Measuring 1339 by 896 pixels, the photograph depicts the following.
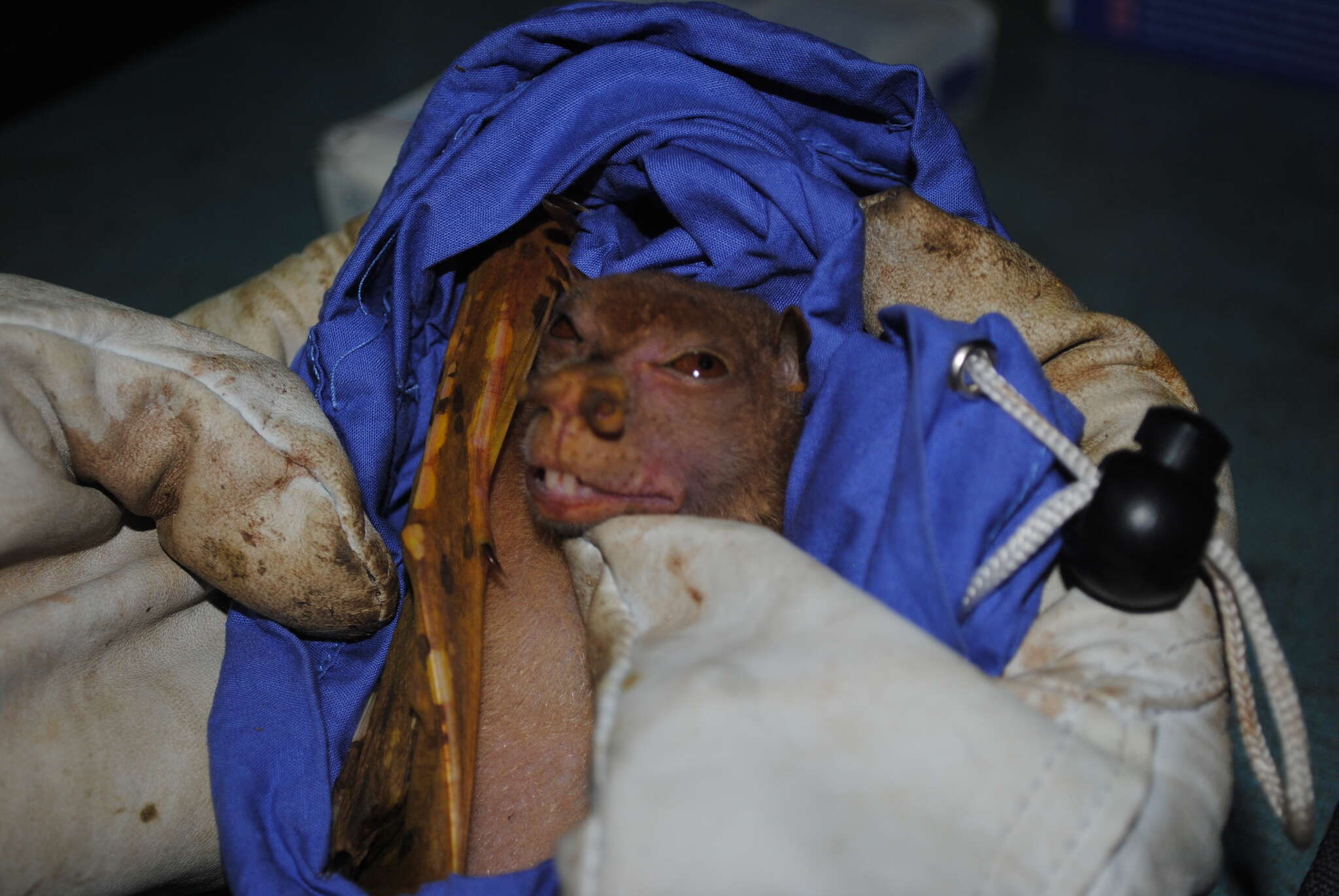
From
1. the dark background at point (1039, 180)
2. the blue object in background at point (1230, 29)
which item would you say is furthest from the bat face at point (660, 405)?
the blue object in background at point (1230, 29)

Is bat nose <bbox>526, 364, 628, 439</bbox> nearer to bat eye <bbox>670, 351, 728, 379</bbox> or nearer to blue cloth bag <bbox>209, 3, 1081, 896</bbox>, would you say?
bat eye <bbox>670, 351, 728, 379</bbox>

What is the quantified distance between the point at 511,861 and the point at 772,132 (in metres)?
0.97

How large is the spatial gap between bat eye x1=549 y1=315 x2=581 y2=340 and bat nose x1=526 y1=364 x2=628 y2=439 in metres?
0.17

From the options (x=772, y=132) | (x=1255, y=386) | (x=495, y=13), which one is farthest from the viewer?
(x=495, y=13)

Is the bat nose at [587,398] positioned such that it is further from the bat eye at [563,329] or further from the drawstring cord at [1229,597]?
the drawstring cord at [1229,597]

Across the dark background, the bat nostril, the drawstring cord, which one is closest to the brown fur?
the bat nostril

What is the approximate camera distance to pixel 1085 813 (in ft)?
2.63

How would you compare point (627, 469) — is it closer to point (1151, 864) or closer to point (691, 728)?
point (691, 728)

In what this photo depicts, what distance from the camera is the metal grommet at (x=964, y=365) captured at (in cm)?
103

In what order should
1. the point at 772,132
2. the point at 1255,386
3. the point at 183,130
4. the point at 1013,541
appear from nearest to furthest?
the point at 1013,541 < the point at 772,132 < the point at 1255,386 < the point at 183,130

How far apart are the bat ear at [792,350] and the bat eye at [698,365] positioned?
0.38 feet

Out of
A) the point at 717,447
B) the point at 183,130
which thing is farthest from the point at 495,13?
the point at 717,447

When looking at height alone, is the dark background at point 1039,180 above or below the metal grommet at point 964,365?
below

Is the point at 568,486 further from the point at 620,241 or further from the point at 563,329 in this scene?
the point at 620,241
